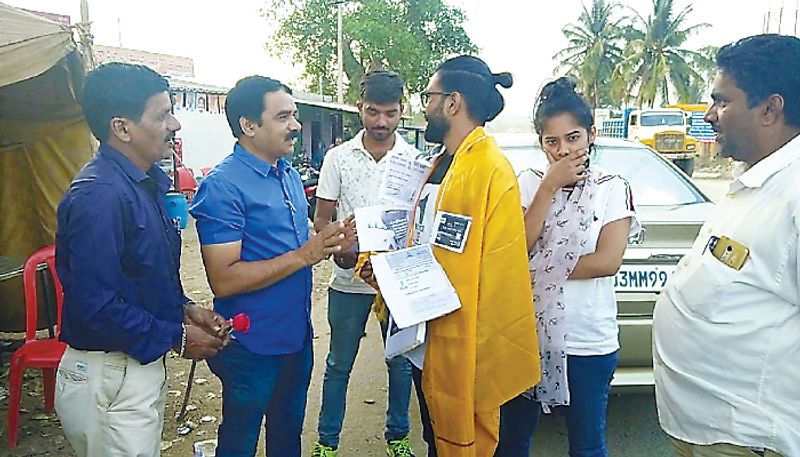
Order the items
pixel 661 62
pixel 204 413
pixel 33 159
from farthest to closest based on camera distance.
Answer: pixel 661 62, pixel 33 159, pixel 204 413

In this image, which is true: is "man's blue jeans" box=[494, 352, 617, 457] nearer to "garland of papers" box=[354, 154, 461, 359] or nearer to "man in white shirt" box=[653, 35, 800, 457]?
"man in white shirt" box=[653, 35, 800, 457]

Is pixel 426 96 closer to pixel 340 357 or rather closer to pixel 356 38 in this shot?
pixel 340 357

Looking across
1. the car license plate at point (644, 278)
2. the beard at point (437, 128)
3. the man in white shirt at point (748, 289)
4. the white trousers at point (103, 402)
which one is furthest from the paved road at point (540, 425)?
the beard at point (437, 128)

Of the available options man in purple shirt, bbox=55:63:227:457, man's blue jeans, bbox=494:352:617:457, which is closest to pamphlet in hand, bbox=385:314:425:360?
man's blue jeans, bbox=494:352:617:457

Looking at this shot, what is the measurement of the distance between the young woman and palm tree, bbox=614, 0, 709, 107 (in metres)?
39.8

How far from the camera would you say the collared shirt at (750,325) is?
1.54 meters

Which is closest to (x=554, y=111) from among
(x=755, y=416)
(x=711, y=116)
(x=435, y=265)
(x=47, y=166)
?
(x=711, y=116)

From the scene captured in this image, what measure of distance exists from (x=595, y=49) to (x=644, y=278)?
43.8 meters

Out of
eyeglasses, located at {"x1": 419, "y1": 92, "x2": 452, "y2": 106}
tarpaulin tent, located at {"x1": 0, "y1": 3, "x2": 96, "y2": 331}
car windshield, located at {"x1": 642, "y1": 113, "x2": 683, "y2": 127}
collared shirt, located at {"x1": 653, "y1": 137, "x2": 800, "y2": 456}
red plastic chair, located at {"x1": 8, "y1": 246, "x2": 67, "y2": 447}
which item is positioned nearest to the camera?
collared shirt, located at {"x1": 653, "y1": 137, "x2": 800, "y2": 456}

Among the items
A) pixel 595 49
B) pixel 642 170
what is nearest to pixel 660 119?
pixel 595 49

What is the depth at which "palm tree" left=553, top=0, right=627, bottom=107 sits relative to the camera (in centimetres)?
4331

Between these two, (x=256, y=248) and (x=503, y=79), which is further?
(x=256, y=248)

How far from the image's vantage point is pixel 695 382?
171cm

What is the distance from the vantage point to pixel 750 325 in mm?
1584
